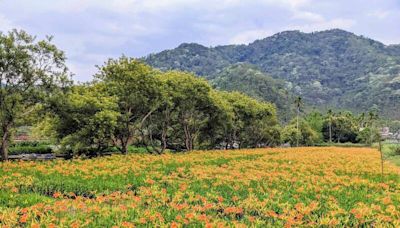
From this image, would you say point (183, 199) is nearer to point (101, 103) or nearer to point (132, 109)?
point (101, 103)

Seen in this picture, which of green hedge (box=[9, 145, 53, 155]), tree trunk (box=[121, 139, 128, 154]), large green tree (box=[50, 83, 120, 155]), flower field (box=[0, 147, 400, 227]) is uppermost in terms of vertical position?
large green tree (box=[50, 83, 120, 155])

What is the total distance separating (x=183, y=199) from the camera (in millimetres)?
10719

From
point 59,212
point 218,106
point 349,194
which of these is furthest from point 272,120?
point 59,212

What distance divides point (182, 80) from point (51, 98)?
13664 millimetres

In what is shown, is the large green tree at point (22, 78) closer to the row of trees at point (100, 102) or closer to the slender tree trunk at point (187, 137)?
the row of trees at point (100, 102)

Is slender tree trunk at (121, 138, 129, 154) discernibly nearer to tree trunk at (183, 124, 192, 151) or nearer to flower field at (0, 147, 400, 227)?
tree trunk at (183, 124, 192, 151)

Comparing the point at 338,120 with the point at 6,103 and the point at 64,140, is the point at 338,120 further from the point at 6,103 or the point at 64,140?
the point at 6,103

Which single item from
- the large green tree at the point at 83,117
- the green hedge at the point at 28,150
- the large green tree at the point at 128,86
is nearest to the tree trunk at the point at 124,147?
the large green tree at the point at 128,86

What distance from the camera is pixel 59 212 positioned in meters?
8.34

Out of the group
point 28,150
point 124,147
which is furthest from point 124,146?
point 28,150

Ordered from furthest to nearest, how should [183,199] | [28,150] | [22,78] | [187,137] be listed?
[28,150] < [187,137] < [22,78] < [183,199]

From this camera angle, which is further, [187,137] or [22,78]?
[187,137]

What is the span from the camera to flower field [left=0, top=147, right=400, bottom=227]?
Result: 8.02 metres

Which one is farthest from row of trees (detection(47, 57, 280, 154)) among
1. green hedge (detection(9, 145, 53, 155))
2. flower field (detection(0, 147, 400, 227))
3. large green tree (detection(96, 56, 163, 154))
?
green hedge (detection(9, 145, 53, 155))
